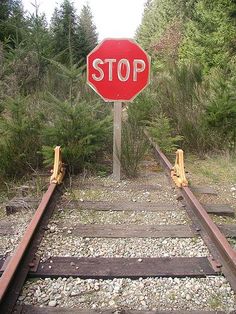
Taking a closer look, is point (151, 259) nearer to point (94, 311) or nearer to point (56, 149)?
point (94, 311)

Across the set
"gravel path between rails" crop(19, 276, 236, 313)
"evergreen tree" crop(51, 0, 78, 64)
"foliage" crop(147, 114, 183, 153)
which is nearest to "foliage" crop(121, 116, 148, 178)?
"foliage" crop(147, 114, 183, 153)

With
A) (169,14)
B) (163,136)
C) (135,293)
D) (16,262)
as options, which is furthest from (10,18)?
(169,14)

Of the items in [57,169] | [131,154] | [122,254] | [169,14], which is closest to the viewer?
[122,254]

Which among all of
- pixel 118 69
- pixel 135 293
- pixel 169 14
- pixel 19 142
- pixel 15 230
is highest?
pixel 169 14

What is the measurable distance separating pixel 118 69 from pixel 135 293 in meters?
3.00

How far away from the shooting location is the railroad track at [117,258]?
238 centimetres

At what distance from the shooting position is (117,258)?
289cm

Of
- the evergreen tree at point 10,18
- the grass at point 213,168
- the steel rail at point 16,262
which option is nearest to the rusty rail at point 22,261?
the steel rail at point 16,262

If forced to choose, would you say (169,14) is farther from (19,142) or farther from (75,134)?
(19,142)

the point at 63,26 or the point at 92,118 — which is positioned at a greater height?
the point at 63,26

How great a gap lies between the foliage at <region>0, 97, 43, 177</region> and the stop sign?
1291 mm

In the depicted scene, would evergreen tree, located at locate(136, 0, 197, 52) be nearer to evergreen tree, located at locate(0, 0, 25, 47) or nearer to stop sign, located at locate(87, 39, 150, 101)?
evergreen tree, located at locate(0, 0, 25, 47)

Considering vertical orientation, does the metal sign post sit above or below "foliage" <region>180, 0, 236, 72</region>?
below

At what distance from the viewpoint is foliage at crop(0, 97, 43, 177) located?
16.2ft
